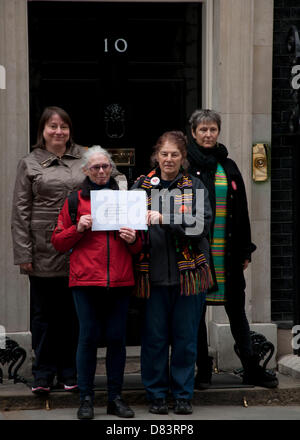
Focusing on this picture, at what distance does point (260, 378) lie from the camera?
6355 millimetres

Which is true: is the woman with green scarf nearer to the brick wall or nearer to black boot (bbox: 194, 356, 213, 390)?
black boot (bbox: 194, 356, 213, 390)

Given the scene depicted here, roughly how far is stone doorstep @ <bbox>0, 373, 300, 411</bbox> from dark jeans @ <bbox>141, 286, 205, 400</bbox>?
15.5 inches

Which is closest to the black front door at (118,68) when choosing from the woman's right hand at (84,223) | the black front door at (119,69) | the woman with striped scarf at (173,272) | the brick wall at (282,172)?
the black front door at (119,69)

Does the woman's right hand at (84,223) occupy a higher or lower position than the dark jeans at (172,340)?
higher

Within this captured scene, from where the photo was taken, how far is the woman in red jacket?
545 centimetres

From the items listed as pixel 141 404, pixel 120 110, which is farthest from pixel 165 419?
pixel 120 110

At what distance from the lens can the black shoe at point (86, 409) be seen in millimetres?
5578

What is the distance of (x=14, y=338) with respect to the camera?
6672 millimetres

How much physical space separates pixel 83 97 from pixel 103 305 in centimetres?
237

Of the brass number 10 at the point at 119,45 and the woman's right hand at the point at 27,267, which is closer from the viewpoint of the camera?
the woman's right hand at the point at 27,267

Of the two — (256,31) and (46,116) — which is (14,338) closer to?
(46,116)

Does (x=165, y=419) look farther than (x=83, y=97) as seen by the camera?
→ No

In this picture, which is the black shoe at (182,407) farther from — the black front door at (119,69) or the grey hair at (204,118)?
the grey hair at (204,118)

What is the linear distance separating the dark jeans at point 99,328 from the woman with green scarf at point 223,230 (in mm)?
824
